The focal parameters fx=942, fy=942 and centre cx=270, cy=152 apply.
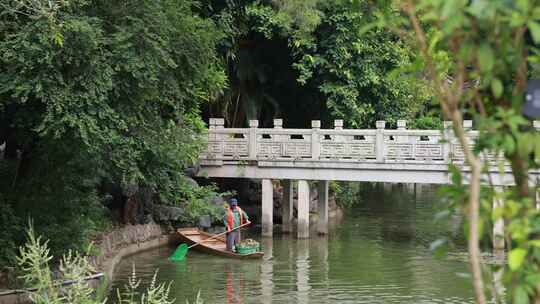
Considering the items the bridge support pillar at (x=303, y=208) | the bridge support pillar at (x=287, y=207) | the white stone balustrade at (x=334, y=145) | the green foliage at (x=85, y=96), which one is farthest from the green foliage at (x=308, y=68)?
the green foliage at (x=85, y=96)

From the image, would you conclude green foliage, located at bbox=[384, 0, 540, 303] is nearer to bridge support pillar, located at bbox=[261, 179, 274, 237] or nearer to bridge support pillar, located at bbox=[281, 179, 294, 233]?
bridge support pillar, located at bbox=[261, 179, 274, 237]

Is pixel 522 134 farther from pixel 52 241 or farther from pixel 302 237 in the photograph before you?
pixel 302 237

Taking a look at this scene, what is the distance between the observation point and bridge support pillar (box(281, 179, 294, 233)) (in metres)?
24.8

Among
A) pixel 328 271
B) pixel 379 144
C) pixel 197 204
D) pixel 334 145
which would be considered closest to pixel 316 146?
pixel 334 145

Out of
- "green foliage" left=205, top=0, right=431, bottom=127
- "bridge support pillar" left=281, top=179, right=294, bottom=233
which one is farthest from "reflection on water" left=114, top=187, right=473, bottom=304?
"green foliage" left=205, top=0, right=431, bottom=127

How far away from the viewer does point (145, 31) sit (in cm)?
1344

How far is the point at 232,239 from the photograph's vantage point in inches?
784

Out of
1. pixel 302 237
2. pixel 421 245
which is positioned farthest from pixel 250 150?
pixel 421 245

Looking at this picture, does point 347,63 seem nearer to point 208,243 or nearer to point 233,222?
point 208,243

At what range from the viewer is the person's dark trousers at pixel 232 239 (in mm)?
19875

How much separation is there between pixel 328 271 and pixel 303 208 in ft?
15.2

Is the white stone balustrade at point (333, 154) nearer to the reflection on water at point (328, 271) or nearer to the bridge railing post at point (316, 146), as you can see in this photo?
the bridge railing post at point (316, 146)

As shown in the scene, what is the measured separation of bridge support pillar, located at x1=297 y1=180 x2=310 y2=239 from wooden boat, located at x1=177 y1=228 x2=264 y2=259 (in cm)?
253

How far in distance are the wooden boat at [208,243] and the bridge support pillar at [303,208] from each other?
2.53 meters
